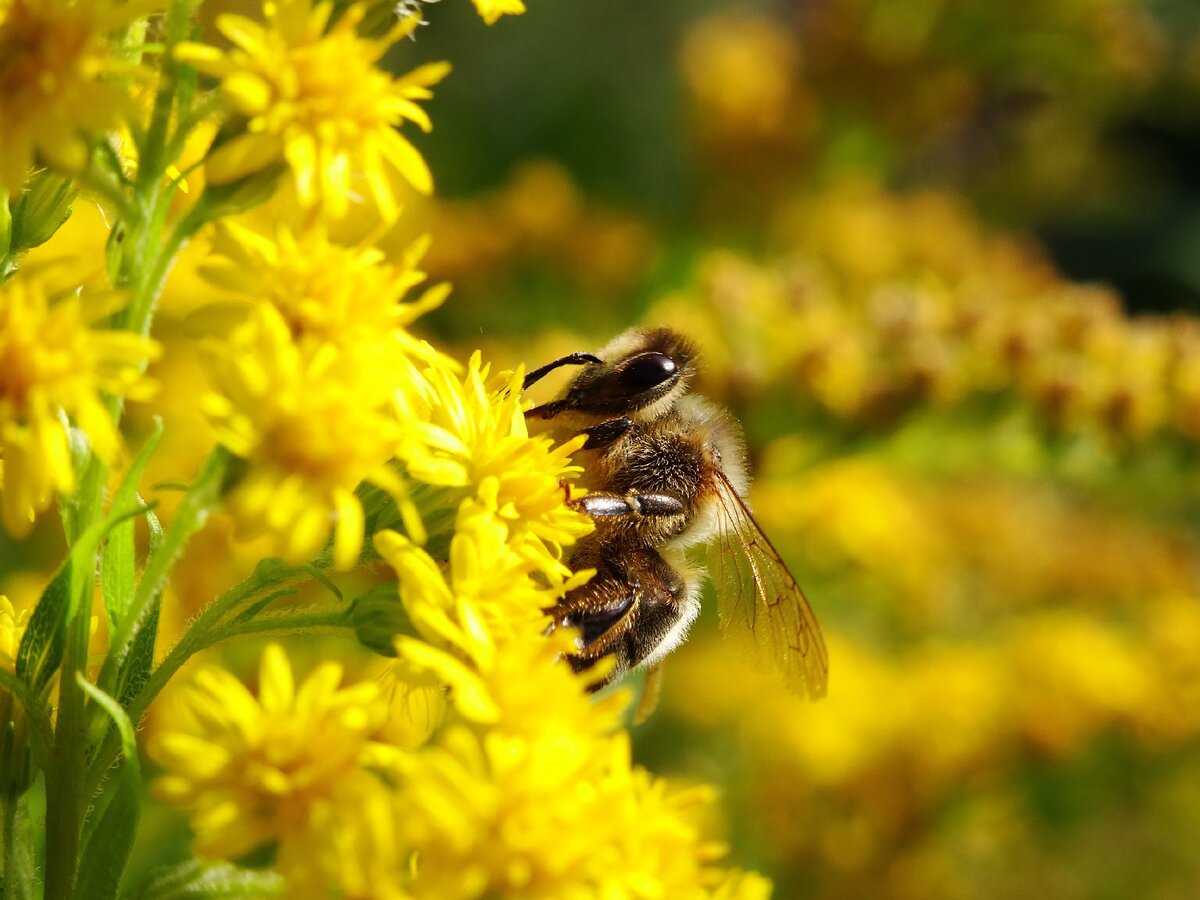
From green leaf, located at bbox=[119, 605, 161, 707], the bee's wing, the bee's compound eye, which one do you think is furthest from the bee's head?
green leaf, located at bbox=[119, 605, 161, 707]

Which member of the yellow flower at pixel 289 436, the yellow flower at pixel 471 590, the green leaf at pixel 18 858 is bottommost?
the green leaf at pixel 18 858

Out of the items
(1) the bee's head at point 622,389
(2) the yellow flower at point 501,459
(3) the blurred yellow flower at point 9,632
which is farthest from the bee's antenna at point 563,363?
(3) the blurred yellow flower at point 9,632

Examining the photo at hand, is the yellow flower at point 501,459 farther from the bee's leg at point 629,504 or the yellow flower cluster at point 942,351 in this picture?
the yellow flower cluster at point 942,351

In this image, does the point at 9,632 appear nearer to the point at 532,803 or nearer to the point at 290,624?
the point at 290,624

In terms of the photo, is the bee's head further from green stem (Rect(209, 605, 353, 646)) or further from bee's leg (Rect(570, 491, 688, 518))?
green stem (Rect(209, 605, 353, 646))

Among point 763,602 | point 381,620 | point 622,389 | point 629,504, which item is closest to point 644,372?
point 622,389
